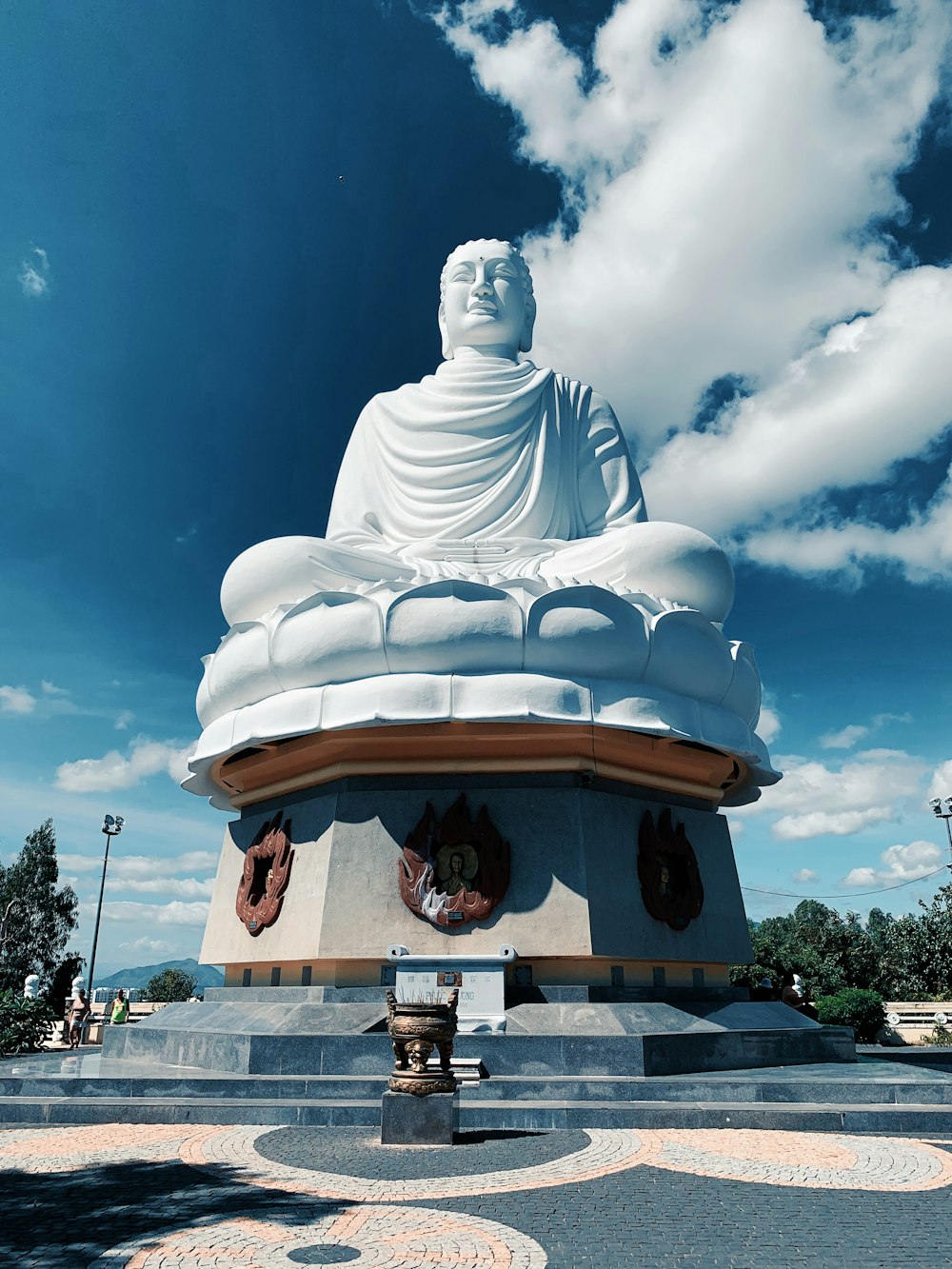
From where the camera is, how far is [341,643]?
33.6 feet

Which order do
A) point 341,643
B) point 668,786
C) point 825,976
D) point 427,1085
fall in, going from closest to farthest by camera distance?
point 427,1085, point 341,643, point 668,786, point 825,976

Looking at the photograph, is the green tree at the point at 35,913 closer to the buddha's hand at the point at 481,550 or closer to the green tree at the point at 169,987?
the green tree at the point at 169,987

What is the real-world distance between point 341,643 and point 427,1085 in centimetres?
479

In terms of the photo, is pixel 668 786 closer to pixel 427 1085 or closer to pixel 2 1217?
pixel 427 1085

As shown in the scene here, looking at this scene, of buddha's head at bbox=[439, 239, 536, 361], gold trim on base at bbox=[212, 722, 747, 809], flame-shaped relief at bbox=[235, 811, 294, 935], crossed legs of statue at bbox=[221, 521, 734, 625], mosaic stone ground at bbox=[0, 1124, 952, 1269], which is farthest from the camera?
buddha's head at bbox=[439, 239, 536, 361]

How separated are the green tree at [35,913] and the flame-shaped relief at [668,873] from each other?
26.4m

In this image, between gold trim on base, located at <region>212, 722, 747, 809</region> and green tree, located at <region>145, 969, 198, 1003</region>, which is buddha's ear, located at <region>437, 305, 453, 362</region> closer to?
gold trim on base, located at <region>212, 722, 747, 809</region>

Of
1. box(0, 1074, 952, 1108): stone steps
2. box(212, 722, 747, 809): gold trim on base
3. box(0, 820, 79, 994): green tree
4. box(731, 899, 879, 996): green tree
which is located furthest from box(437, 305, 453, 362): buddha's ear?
box(0, 820, 79, 994): green tree

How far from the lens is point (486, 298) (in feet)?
51.8

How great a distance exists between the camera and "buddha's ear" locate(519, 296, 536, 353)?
16531 millimetres

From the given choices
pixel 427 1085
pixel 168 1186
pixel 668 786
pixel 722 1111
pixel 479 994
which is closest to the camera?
pixel 168 1186

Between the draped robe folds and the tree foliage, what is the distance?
13037mm

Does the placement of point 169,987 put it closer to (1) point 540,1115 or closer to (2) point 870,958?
(2) point 870,958

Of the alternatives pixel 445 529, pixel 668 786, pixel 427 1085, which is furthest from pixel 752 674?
pixel 427 1085
